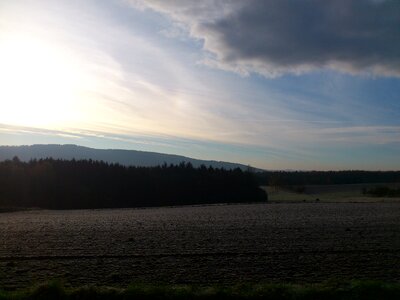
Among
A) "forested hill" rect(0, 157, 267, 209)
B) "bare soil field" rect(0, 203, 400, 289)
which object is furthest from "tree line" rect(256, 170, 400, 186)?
"bare soil field" rect(0, 203, 400, 289)

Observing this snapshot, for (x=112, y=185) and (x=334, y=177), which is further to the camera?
(x=334, y=177)

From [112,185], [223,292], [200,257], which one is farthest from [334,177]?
[223,292]

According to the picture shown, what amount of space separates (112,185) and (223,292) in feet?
346

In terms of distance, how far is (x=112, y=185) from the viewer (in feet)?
376

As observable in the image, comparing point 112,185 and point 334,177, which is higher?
point 334,177

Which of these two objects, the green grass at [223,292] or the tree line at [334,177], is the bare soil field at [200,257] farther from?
the tree line at [334,177]

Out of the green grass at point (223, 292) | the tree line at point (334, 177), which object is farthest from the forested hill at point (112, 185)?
the green grass at point (223, 292)

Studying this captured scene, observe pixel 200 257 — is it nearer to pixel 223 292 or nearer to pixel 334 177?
pixel 223 292

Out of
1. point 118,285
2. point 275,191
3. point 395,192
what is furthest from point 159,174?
point 118,285

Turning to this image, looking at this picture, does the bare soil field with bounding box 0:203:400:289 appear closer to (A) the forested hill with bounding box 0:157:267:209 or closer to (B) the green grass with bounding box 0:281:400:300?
(B) the green grass with bounding box 0:281:400:300

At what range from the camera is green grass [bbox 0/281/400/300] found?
35.5 feet

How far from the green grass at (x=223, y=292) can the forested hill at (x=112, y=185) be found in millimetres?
91096

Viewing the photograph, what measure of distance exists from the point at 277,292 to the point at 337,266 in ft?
17.9

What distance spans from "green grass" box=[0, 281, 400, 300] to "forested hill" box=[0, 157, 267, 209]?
91.1 meters
